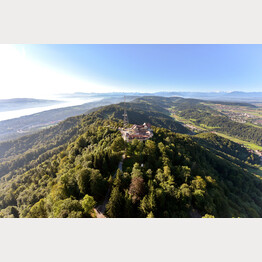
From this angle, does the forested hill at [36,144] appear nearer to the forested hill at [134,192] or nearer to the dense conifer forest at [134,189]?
the dense conifer forest at [134,189]

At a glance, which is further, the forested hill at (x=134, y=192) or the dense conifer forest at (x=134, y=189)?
the dense conifer forest at (x=134, y=189)

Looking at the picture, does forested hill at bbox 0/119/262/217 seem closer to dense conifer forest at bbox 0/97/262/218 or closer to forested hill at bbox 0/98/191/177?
dense conifer forest at bbox 0/97/262/218

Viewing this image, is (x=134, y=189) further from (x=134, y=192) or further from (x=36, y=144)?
(x=36, y=144)

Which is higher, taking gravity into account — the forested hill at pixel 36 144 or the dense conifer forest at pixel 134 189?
the dense conifer forest at pixel 134 189

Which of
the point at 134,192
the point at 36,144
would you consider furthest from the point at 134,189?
the point at 36,144

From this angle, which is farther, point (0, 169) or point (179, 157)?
point (0, 169)

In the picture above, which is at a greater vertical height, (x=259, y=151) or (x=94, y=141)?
(x=94, y=141)

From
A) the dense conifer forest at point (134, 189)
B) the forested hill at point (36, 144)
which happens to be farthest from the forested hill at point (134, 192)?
the forested hill at point (36, 144)

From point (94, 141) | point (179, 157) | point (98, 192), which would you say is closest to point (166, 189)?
point (98, 192)

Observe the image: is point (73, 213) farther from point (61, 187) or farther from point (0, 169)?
point (0, 169)

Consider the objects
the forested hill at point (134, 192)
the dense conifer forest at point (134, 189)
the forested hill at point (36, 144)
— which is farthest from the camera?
the forested hill at point (36, 144)

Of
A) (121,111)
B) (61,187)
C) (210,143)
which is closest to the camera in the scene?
(61,187)
